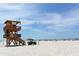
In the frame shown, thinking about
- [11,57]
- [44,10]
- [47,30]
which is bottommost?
[11,57]

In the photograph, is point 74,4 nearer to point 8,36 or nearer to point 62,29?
point 62,29

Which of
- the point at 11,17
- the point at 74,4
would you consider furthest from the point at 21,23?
the point at 74,4

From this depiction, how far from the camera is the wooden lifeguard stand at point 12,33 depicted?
7478 millimetres

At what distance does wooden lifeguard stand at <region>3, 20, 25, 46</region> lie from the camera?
24.5ft

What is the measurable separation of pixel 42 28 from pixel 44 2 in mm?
600

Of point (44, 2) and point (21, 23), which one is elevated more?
point (44, 2)

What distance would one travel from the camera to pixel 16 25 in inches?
295

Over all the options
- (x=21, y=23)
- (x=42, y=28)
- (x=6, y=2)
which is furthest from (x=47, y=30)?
(x=6, y=2)

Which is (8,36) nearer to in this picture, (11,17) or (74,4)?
(11,17)

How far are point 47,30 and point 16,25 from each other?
2.74 feet

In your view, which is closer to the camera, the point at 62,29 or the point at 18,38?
the point at 62,29

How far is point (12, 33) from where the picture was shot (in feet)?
27.1

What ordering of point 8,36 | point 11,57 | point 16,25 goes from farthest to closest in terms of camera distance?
1. point 8,36
2. point 16,25
3. point 11,57

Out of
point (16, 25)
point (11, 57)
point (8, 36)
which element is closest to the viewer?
point (11, 57)
